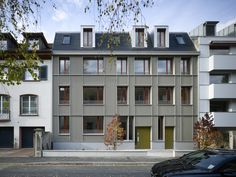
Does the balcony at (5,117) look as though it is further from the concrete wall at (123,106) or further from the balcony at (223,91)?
the balcony at (223,91)

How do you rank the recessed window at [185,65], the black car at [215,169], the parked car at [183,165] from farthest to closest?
1. the recessed window at [185,65]
2. the parked car at [183,165]
3. the black car at [215,169]

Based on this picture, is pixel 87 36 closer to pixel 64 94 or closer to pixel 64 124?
pixel 64 94

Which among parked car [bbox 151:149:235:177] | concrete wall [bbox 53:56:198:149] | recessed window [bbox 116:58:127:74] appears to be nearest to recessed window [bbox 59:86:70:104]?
concrete wall [bbox 53:56:198:149]

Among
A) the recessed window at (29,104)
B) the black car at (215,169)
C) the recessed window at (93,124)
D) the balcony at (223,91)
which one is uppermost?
the balcony at (223,91)

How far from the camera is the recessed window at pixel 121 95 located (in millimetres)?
27175

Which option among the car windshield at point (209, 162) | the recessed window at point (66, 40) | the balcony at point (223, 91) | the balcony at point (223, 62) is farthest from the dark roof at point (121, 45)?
the car windshield at point (209, 162)

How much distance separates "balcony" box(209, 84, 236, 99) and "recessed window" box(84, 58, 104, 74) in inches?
417

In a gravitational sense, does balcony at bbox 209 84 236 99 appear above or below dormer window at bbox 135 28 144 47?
below

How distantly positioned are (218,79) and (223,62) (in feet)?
7.47

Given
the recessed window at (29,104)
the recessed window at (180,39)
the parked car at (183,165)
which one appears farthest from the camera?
the recessed window at (180,39)

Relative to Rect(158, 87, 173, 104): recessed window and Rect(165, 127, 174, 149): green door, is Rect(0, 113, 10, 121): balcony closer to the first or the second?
Rect(158, 87, 173, 104): recessed window

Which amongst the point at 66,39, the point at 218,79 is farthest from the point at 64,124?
the point at 218,79

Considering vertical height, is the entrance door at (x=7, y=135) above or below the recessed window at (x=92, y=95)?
below

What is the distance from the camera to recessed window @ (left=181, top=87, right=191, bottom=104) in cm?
2766
